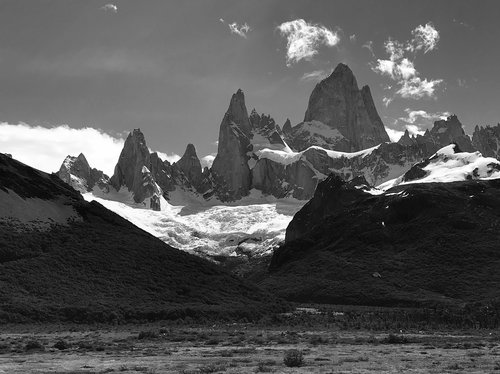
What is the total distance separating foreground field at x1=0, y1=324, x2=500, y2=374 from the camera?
33.7m

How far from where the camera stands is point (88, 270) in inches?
4053

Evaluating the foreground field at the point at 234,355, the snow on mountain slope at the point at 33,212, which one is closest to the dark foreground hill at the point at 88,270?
the snow on mountain slope at the point at 33,212

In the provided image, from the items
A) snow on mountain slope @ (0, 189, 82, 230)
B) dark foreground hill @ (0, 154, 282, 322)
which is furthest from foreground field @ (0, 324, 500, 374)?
snow on mountain slope @ (0, 189, 82, 230)

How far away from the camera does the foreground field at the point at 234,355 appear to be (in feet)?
110

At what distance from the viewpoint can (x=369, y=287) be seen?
175500 mm

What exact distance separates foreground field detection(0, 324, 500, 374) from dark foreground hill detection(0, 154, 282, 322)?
913 inches

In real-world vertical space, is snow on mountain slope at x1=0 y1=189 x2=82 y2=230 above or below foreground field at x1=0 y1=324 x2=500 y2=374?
above

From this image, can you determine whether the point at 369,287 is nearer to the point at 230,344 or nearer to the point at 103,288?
the point at 103,288

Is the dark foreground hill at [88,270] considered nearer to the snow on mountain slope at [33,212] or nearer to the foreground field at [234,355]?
the snow on mountain slope at [33,212]

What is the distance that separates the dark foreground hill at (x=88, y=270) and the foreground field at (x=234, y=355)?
2320cm

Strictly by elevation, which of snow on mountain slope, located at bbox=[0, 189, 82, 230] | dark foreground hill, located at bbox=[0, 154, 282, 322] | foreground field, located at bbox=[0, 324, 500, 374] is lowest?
foreground field, located at bbox=[0, 324, 500, 374]

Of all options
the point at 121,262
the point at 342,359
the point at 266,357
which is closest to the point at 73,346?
the point at 266,357

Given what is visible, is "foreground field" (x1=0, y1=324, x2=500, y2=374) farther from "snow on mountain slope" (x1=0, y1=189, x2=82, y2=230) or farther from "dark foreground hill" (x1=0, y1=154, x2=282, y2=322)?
Result: "snow on mountain slope" (x1=0, y1=189, x2=82, y2=230)

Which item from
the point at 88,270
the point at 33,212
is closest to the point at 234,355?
the point at 88,270
